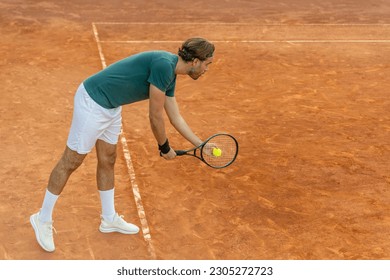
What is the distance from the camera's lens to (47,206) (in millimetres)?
5742

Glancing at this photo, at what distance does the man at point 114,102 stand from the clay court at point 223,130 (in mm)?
623

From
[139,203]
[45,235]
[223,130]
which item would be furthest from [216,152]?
[223,130]

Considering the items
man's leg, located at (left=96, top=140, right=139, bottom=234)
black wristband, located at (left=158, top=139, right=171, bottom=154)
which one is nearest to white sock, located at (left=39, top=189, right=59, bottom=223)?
man's leg, located at (left=96, top=140, right=139, bottom=234)

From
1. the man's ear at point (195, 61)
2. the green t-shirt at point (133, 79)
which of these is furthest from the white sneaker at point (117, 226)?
the man's ear at point (195, 61)

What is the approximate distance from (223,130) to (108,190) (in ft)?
9.33

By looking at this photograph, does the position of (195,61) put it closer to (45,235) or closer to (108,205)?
(108,205)

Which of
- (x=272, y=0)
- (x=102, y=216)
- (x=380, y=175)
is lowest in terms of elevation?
(x=272, y=0)

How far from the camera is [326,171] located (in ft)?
24.7

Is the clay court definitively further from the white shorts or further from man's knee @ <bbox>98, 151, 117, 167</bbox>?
the white shorts

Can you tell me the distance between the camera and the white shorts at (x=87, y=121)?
5363 mm

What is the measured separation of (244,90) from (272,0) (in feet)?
20.7

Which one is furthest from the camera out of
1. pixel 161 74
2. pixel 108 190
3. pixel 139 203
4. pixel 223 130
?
pixel 223 130

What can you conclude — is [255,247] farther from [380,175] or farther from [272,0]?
[272,0]
